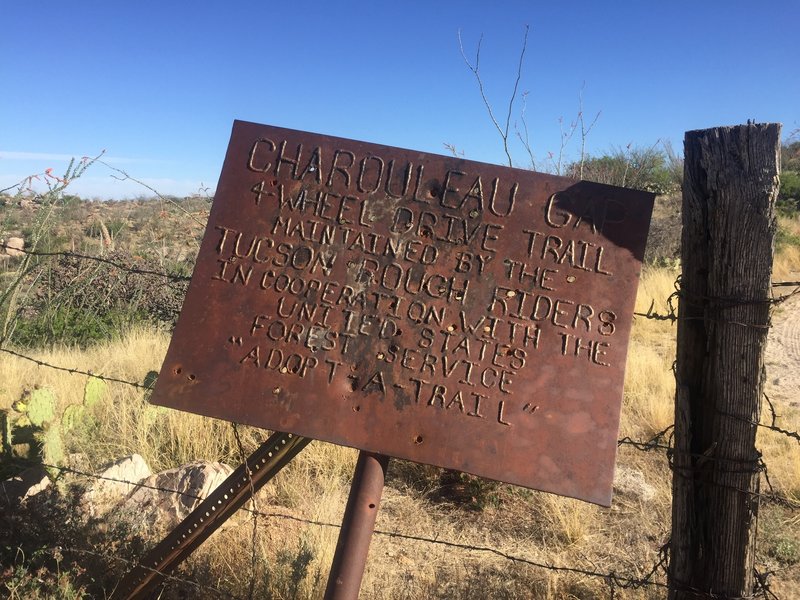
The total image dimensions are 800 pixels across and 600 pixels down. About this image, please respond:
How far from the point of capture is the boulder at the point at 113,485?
3.23m

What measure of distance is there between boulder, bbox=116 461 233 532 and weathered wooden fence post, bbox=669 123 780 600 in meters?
2.31

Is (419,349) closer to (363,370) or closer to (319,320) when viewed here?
(363,370)

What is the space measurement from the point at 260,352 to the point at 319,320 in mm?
210

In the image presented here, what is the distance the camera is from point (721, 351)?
185cm

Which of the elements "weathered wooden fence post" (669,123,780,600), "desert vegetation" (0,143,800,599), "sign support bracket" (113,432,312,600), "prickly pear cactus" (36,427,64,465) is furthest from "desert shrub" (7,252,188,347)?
"weathered wooden fence post" (669,123,780,600)

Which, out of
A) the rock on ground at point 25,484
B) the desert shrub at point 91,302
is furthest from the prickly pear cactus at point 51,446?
the desert shrub at point 91,302

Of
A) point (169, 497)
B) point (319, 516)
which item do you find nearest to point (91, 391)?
point (169, 497)

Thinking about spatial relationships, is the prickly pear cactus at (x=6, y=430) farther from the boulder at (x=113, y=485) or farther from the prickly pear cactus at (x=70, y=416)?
the boulder at (x=113, y=485)

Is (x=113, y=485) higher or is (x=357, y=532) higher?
(x=357, y=532)

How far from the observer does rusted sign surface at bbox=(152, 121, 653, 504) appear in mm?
1696

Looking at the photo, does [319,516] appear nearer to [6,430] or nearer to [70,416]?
[70,416]

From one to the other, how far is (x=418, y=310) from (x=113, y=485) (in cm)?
261

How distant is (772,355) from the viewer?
7117 millimetres

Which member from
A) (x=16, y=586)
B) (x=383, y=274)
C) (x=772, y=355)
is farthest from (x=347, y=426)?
(x=772, y=355)
